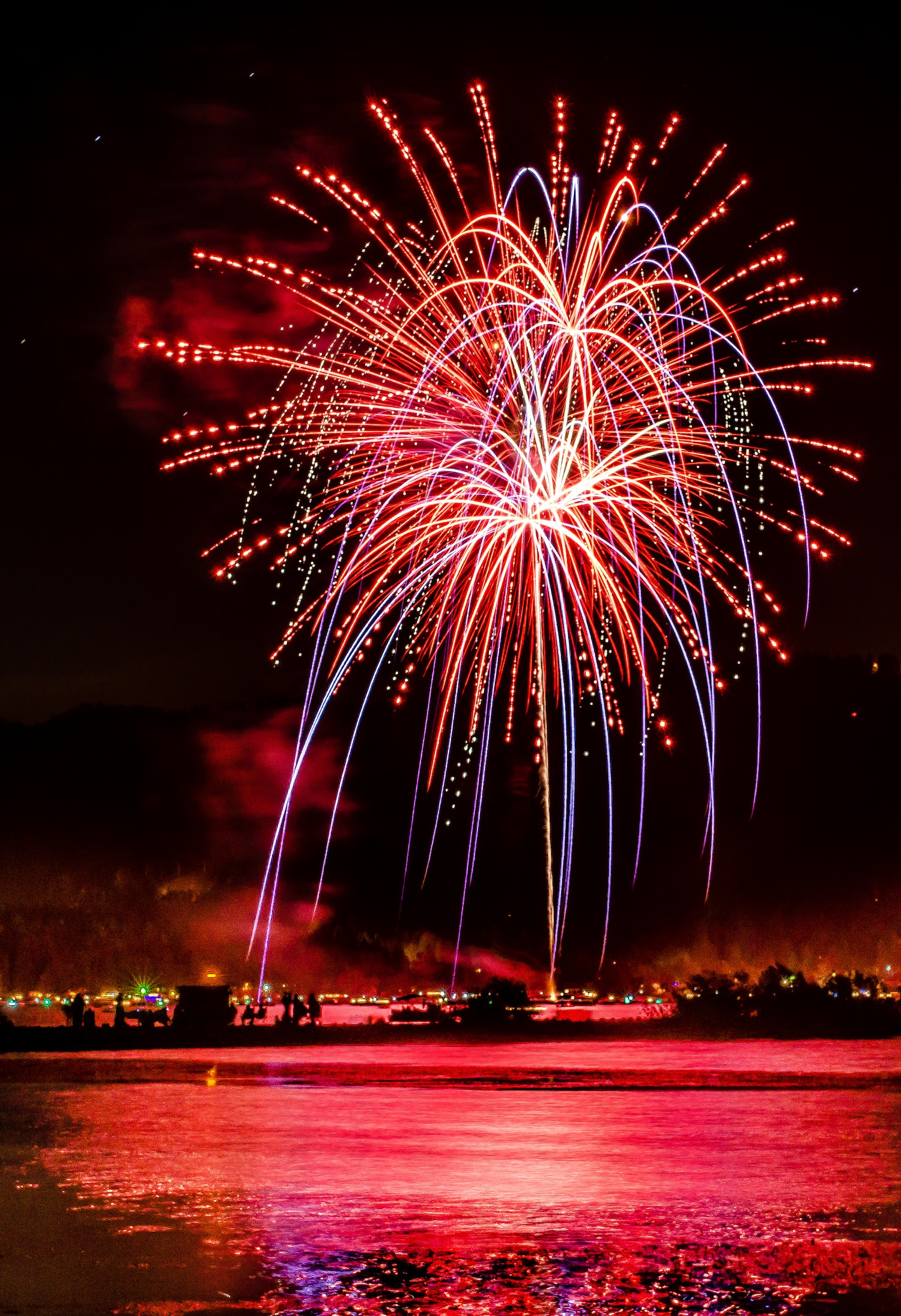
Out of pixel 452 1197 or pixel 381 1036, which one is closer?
pixel 452 1197

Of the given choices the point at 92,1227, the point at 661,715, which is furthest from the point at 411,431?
the point at 661,715

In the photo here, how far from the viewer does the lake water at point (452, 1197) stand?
6.69 meters

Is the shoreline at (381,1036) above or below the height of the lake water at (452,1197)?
below

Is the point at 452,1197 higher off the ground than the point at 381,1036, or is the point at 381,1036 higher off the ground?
the point at 452,1197

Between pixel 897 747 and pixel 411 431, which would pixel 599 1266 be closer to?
pixel 411 431

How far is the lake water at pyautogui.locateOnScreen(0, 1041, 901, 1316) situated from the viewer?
669 cm

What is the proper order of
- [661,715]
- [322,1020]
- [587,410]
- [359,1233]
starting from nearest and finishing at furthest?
[359,1233], [587,410], [322,1020], [661,715]

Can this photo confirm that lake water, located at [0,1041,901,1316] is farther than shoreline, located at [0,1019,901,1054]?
No

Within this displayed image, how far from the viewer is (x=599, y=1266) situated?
7.06 m

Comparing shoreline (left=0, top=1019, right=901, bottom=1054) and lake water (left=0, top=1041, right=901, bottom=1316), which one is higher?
lake water (left=0, top=1041, right=901, bottom=1316)

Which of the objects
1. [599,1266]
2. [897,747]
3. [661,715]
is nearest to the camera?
[599,1266]

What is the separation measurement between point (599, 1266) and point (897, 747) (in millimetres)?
80925

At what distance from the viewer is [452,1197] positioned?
9.04 m

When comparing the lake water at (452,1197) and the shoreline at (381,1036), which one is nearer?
the lake water at (452,1197)
